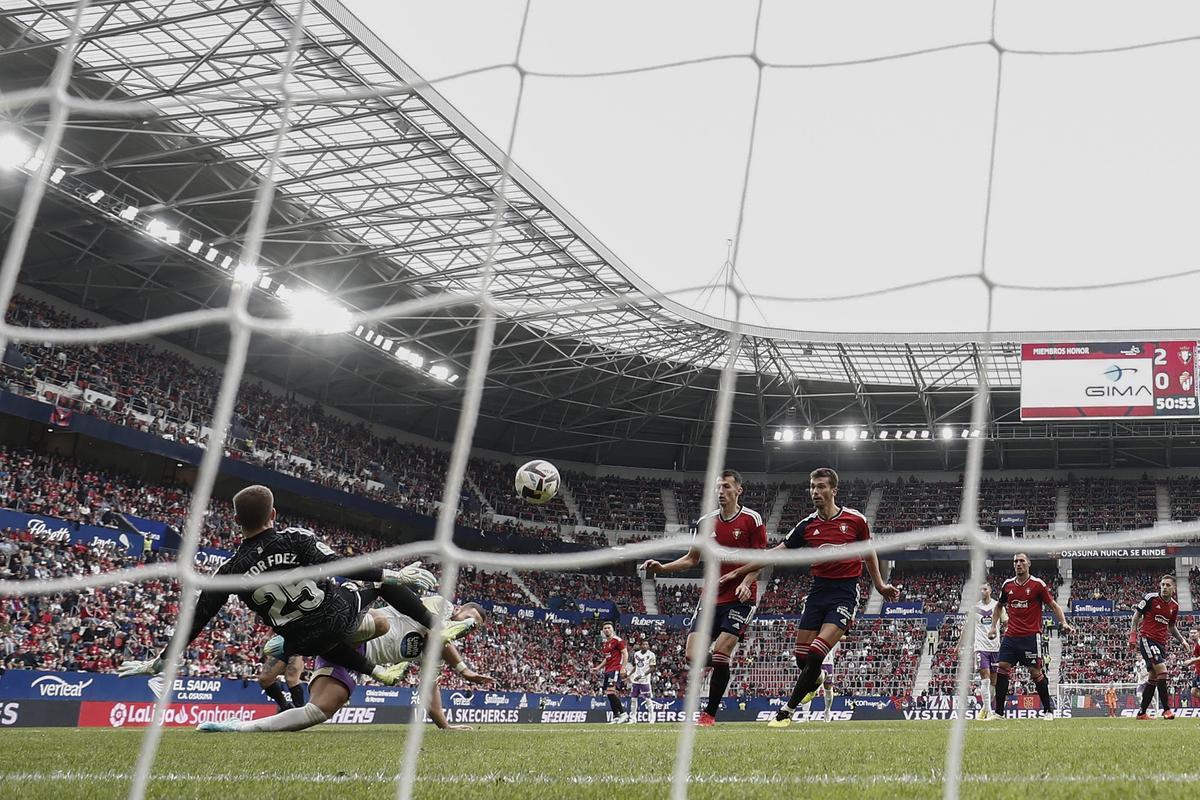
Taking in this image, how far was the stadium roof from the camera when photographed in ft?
56.4

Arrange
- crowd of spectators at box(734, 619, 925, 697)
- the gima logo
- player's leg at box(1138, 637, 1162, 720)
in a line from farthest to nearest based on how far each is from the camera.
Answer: crowd of spectators at box(734, 619, 925, 697)
the gima logo
player's leg at box(1138, 637, 1162, 720)

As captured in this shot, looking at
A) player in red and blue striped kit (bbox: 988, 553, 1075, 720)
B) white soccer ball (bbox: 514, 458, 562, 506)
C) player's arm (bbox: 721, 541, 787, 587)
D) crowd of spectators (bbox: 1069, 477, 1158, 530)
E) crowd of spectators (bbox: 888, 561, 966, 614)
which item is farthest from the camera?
crowd of spectators (bbox: 1069, 477, 1158, 530)

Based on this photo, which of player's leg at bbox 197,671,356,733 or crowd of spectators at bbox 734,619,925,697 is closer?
player's leg at bbox 197,671,356,733

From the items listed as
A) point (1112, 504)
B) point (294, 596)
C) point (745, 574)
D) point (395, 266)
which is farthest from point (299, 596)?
point (1112, 504)

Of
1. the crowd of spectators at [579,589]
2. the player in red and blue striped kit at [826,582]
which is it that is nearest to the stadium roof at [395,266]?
the player in red and blue striped kit at [826,582]

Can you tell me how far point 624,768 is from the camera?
4.98 meters

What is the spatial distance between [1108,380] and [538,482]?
1934 cm

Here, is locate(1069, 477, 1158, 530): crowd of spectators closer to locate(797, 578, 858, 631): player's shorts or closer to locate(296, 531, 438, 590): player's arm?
locate(797, 578, 858, 631): player's shorts

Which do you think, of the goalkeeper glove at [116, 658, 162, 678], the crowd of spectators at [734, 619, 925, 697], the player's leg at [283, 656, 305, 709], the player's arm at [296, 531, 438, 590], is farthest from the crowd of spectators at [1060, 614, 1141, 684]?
the goalkeeper glove at [116, 658, 162, 678]

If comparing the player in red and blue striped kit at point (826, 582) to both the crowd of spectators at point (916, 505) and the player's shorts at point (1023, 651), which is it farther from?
the crowd of spectators at point (916, 505)

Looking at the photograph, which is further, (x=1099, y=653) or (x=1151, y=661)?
(x=1099, y=653)

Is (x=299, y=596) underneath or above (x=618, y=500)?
underneath

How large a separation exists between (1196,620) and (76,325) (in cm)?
3106

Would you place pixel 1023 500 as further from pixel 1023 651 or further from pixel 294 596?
pixel 294 596
